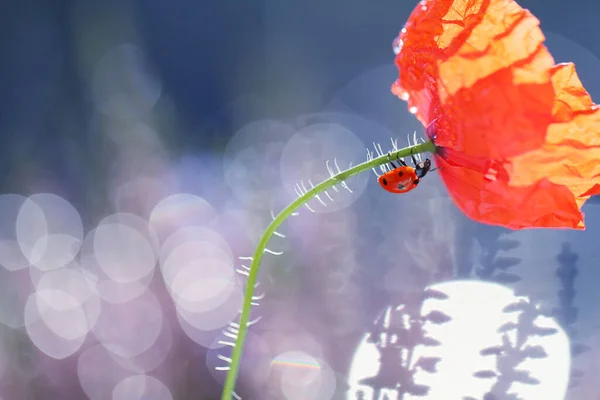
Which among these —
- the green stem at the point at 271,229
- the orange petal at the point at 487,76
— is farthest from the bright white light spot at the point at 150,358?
the orange petal at the point at 487,76

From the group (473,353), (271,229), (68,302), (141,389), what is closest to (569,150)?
(271,229)

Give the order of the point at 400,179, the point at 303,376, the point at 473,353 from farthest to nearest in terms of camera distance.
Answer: the point at 303,376, the point at 473,353, the point at 400,179

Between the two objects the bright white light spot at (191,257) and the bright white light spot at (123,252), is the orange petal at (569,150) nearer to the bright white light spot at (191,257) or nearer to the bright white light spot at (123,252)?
the bright white light spot at (191,257)

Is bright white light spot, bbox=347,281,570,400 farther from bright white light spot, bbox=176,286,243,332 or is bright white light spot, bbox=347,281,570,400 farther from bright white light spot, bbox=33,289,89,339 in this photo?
bright white light spot, bbox=33,289,89,339

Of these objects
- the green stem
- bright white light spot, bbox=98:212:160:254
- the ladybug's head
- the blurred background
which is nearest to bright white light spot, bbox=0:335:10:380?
the blurred background

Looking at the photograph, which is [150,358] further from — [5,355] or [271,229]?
[271,229]

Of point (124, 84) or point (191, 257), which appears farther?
point (124, 84)
